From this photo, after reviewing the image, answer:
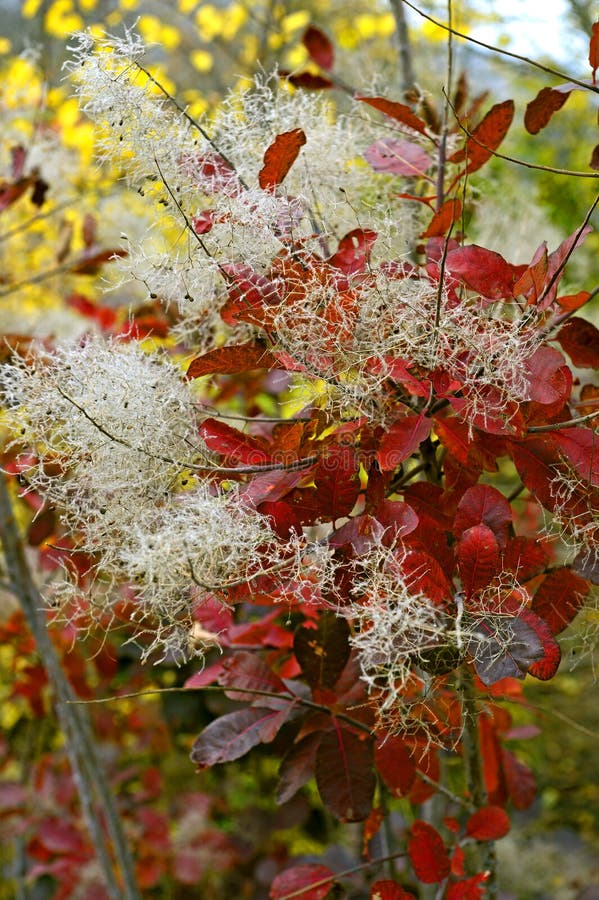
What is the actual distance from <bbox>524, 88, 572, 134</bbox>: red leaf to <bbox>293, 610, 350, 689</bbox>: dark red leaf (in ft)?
1.73

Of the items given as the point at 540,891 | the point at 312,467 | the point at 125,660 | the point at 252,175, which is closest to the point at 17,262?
the point at 125,660

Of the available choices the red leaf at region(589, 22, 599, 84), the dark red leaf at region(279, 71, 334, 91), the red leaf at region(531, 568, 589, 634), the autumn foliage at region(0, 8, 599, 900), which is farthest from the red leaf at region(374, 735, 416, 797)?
the dark red leaf at region(279, 71, 334, 91)

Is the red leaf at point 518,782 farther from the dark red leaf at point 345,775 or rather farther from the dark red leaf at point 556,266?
the dark red leaf at point 556,266

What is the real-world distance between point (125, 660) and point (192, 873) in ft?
1.46

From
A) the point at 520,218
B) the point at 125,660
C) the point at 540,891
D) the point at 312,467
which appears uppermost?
the point at 312,467

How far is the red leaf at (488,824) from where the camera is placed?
3.05 feet

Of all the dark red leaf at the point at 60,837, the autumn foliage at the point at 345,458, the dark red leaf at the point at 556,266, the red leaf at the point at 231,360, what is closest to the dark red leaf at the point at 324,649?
the autumn foliage at the point at 345,458

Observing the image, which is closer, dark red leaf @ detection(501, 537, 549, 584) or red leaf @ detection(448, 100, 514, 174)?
dark red leaf @ detection(501, 537, 549, 584)

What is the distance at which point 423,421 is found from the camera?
736 millimetres

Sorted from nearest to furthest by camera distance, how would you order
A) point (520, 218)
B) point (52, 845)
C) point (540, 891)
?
point (52, 845), point (520, 218), point (540, 891)

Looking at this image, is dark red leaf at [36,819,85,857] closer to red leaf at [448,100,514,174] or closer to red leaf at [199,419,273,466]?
red leaf at [199,419,273,466]

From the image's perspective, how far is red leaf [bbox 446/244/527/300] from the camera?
2.46ft

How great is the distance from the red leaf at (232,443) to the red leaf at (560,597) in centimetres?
28

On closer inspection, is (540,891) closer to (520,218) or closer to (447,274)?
(520,218)
